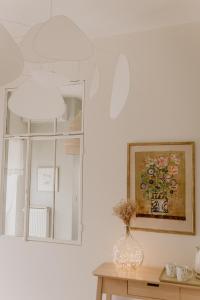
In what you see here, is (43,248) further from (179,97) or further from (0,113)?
(179,97)

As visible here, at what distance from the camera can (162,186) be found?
2.74 metres

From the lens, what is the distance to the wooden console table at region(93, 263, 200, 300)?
2244mm

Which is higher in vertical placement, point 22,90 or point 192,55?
point 192,55

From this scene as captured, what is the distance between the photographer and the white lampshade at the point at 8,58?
3.60 feet

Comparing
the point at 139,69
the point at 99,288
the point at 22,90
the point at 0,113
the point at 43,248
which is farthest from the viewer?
the point at 0,113

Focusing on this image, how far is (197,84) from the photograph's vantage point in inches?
107

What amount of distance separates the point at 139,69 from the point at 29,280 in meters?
2.22

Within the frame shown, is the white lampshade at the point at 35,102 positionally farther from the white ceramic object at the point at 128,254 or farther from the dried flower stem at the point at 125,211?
the white ceramic object at the point at 128,254

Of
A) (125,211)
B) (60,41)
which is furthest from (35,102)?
(125,211)

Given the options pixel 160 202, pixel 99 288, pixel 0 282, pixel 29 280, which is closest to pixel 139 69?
pixel 160 202

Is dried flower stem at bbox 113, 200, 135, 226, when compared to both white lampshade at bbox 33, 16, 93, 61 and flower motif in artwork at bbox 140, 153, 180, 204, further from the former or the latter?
white lampshade at bbox 33, 16, 93, 61

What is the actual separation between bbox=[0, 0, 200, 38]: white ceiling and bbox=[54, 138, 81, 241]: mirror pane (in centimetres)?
109

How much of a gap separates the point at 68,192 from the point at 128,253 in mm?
897

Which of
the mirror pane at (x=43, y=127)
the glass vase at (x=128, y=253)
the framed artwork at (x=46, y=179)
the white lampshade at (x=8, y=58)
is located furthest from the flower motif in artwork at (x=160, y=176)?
the white lampshade at (x=8, y=58)
